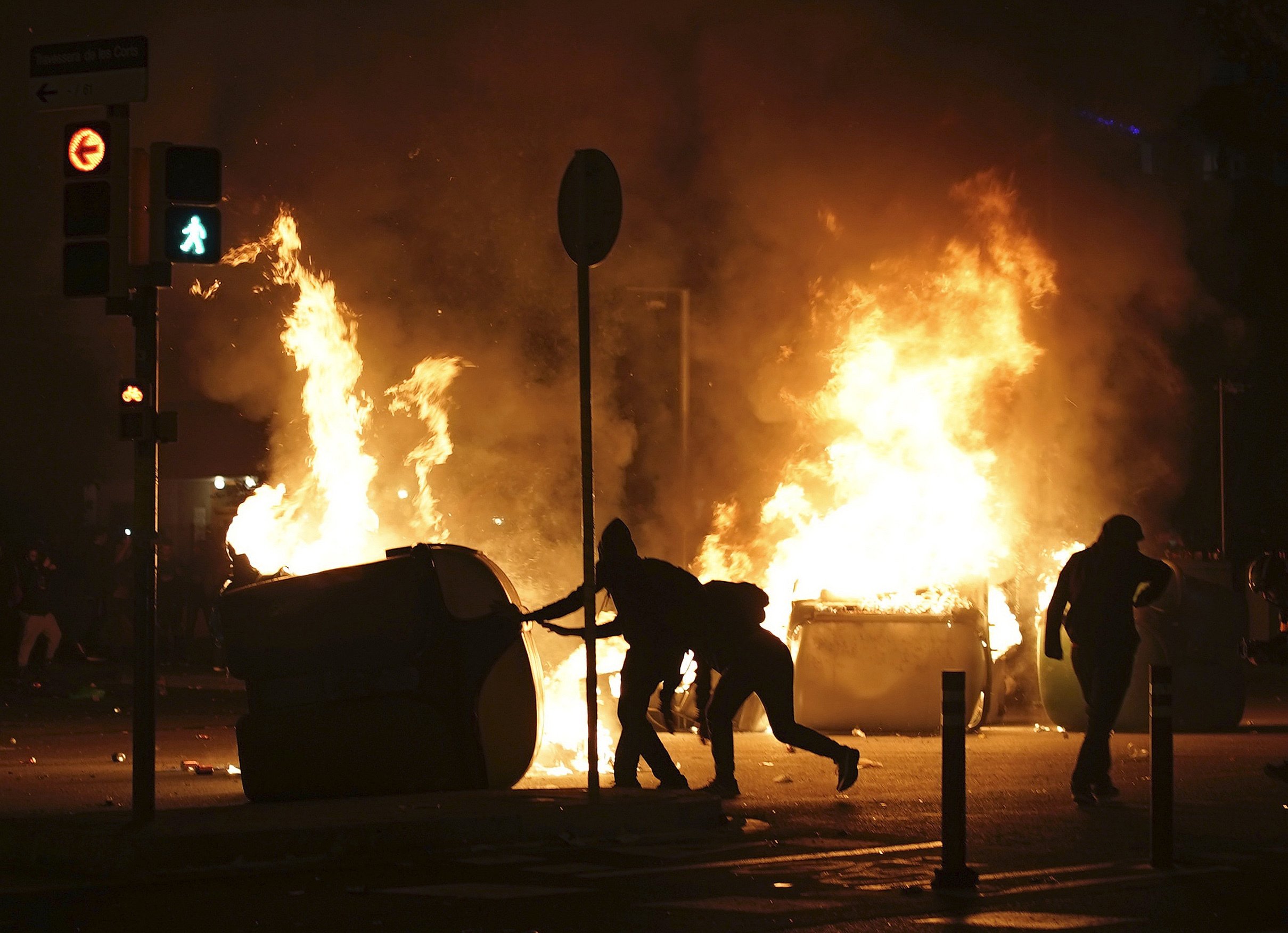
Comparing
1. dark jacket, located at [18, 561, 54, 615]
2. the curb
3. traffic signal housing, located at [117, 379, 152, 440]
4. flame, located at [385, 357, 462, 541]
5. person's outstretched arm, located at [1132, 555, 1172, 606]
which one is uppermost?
flame, located at [385, 357, 462, 541]

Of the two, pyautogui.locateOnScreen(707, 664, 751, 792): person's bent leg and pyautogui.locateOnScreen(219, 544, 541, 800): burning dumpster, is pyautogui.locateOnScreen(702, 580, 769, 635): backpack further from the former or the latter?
pyautogui.locateOnScreen(219, 544, 541, 800): burning dumpster

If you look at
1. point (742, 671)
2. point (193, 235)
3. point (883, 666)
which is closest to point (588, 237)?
point (193, 235)

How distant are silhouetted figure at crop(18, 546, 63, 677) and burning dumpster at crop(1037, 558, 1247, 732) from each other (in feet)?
37.8

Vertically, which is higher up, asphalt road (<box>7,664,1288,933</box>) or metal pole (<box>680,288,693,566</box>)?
metal pole (<box>680,288,693,566</box>)

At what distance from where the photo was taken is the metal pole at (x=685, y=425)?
2245 cm

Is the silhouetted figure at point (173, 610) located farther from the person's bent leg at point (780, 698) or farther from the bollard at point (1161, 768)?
the bollard at point (1161, 768)

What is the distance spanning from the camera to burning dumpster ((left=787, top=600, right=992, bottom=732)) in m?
15.1

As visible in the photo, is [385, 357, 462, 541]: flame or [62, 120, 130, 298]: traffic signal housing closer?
[62, 120, 130, 298]: traffic signal housing

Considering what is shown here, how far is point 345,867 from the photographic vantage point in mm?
8500

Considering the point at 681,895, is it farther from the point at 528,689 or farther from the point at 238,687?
the point at 238,687

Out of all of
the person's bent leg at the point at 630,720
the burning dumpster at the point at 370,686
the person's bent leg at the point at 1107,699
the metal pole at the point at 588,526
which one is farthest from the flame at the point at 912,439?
the metal pole at the point at 588,526

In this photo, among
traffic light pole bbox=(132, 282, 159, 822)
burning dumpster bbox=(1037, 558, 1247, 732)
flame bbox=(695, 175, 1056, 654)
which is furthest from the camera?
flame bbox=(695, 175, 1056, 654)

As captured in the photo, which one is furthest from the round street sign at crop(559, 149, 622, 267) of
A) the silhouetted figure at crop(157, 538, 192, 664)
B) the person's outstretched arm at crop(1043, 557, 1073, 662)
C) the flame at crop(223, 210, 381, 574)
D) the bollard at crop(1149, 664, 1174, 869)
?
the silhouetted figure at crop(157, 538, 192, 664)

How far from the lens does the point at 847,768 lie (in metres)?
11.2
